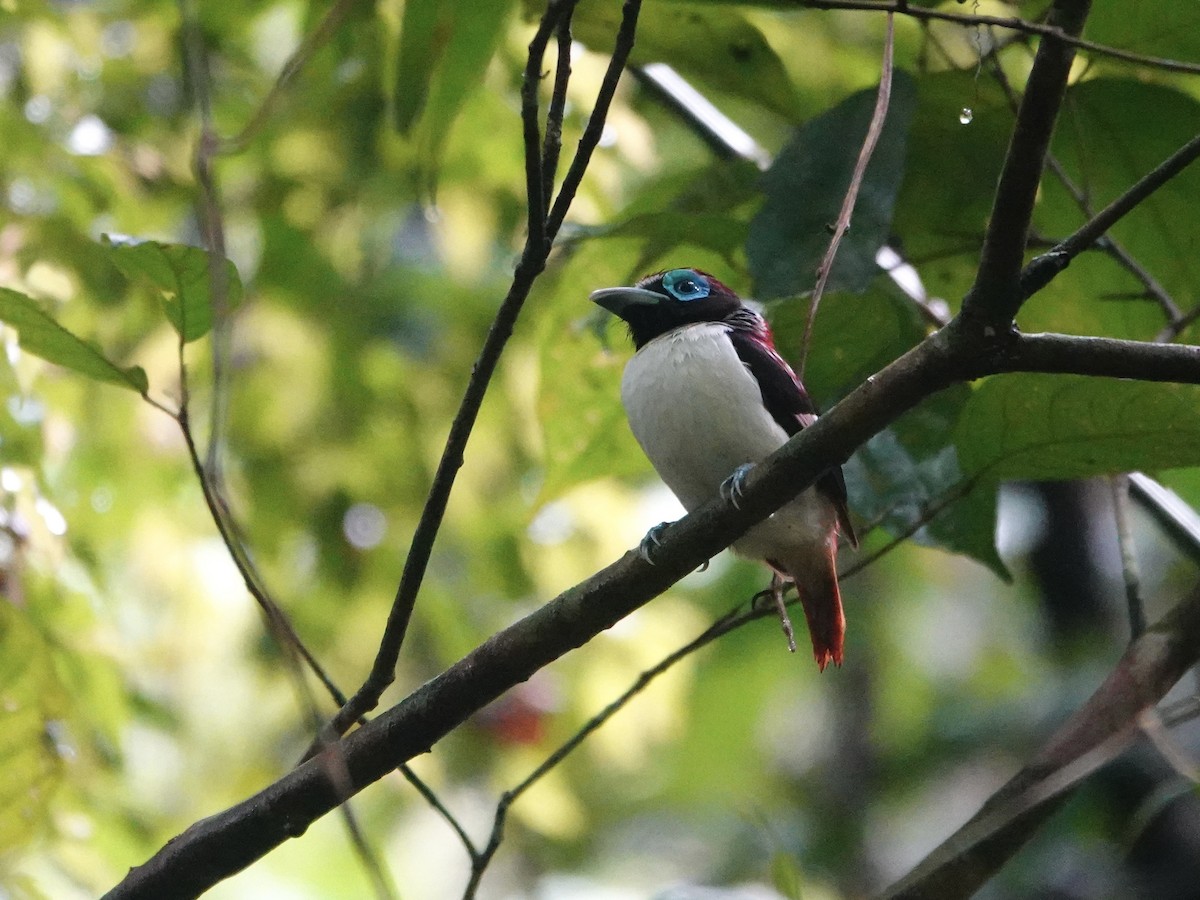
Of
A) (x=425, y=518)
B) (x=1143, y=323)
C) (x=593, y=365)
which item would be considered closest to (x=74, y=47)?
(x=593, y=365)

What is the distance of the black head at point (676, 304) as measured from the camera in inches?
124

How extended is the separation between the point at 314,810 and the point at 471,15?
133 cm

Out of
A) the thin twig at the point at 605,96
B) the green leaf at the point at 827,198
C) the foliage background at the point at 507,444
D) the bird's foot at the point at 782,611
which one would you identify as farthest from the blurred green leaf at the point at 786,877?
the thin twig at the point at 605,96

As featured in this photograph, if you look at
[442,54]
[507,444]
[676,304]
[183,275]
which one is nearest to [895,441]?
[676,304]

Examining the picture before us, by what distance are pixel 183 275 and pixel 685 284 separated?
148 cm

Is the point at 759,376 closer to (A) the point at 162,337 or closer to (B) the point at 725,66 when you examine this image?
(B) the point at 725,66

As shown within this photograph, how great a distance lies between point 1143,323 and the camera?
251cm

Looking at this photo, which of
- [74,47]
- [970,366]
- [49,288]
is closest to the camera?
[970,366]

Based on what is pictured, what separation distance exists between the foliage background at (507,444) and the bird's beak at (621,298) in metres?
0.05

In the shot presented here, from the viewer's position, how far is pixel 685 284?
3.21 metres

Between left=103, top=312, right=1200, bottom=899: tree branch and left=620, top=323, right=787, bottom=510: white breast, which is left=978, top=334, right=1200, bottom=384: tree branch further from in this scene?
left=620, top=323, right=787, bottom=510: white breast

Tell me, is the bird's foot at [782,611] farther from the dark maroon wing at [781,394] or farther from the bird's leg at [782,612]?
the dark maroon wing at [781,394]

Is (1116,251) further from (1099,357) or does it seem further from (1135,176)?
(1099,357)

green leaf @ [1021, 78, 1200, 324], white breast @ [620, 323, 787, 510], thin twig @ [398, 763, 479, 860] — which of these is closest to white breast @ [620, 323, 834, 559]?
white breast @ [620, 323, 787, 510]
